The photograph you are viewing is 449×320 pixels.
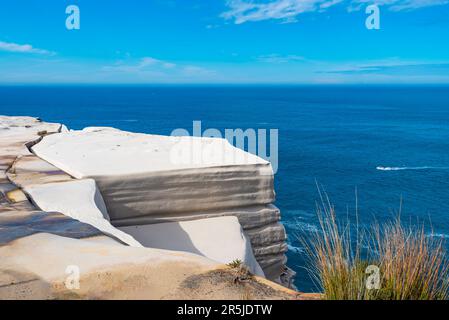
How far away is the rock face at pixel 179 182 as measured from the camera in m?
8.55

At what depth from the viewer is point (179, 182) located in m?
8.95

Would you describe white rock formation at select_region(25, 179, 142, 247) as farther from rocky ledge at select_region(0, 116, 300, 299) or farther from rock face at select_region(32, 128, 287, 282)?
rock face at select_region(32, 128, 287, 282)

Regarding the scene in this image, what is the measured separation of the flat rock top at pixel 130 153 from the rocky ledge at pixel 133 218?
23 mm

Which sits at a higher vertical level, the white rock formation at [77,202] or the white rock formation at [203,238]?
the white rock formation at [77,202]

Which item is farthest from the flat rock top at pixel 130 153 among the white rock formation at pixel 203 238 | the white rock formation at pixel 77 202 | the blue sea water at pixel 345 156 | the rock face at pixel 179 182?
the blue sea water at pixel 345 156

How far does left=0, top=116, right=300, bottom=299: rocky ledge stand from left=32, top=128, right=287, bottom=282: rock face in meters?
0.02

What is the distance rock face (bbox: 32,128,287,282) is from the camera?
855 centimetres

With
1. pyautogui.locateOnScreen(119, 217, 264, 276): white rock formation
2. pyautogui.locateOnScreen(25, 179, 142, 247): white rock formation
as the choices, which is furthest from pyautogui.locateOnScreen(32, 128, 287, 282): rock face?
pyautogui.locateOnScreen(25, 179, 142, 247): white rock formation

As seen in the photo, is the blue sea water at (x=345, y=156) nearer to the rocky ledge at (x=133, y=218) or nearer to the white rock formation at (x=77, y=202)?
the rocky ledge at (x=133, y=218)

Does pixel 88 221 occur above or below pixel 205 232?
above

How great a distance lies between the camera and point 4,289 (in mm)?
3453

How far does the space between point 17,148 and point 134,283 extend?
7960 mm
